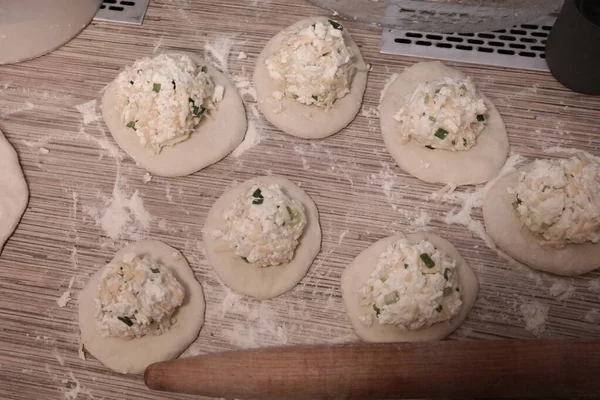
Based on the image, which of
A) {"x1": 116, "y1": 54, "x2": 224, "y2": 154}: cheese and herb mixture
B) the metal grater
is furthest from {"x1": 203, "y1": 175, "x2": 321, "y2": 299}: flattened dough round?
the metal grater

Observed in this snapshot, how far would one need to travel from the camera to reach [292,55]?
1863 mm

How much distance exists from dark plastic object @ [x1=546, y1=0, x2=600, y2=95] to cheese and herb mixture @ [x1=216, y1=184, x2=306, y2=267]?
40.7 inches

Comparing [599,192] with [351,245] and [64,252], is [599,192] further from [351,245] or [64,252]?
[64,252]

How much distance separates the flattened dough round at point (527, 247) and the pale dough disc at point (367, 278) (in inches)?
6.0

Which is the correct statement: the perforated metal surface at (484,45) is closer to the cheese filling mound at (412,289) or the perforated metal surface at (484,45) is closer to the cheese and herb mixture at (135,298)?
the cheese filling mound at (412,289)

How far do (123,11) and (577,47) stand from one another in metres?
1.64

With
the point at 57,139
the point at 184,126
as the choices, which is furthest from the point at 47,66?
the point at 184,126

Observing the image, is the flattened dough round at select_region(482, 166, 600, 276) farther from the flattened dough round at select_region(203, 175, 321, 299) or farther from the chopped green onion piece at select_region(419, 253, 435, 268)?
the flattened dough round at select_region(203, 175, 321, 299)

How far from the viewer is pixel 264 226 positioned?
1.63 metres

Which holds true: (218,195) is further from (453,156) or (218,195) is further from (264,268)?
(453,156)

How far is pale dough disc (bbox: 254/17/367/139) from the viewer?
1.90 m

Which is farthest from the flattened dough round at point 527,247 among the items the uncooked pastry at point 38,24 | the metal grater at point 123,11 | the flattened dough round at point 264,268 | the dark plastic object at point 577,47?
the uncooked pastry at point 38,24

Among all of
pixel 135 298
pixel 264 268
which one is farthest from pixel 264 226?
pixel 135 298

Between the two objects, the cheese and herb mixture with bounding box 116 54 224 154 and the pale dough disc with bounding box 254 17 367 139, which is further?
the pale dough disc with bounding box 254 17 367 139
